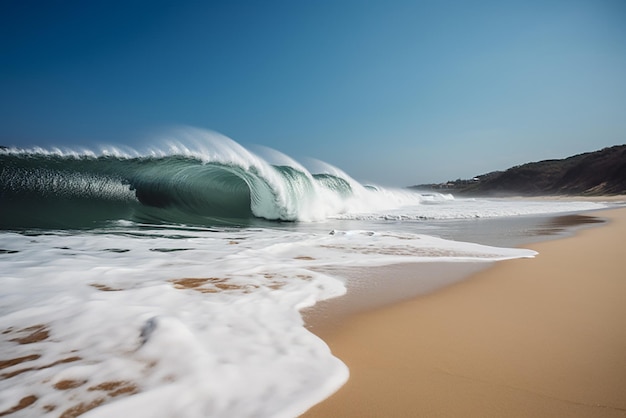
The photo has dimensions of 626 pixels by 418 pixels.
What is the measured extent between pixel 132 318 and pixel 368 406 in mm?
1462

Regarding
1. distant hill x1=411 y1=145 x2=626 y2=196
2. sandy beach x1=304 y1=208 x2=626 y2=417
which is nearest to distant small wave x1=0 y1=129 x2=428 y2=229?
sandy beach x1=304 y1=208 x2=626 y2=417

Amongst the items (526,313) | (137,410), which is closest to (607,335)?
(526,313)

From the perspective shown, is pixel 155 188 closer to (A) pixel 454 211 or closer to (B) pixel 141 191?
(B) pixel 141 191

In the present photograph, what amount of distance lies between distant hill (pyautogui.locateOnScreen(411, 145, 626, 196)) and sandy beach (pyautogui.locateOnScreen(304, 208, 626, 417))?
141 feet

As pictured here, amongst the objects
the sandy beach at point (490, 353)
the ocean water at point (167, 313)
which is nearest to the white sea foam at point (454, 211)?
the ocean water at point (167, 313)

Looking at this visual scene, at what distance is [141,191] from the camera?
995 centimetres

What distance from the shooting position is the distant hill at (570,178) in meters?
40.1

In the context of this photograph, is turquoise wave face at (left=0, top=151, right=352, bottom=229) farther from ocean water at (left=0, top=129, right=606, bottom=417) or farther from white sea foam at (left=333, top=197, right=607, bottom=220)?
white sea foam at (left=333, top=197, right=607, bottom=220)

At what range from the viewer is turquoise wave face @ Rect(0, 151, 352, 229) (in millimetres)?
8047

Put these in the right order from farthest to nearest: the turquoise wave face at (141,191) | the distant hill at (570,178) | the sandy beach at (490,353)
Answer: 1. the distant hill at (570,178)
2. the turquoise wave face at (141,191)
3. the sandy beach at (490,353)

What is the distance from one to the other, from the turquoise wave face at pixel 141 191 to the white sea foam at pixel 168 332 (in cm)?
452

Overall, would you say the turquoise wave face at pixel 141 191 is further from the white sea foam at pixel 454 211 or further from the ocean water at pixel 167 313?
the white sea foam at pixel 454 211

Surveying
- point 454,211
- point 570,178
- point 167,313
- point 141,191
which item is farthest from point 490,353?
point 570,178

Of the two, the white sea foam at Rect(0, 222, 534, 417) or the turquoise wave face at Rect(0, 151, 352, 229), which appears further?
the turquoise wave face at Rect(0, 151, 352, 229)
